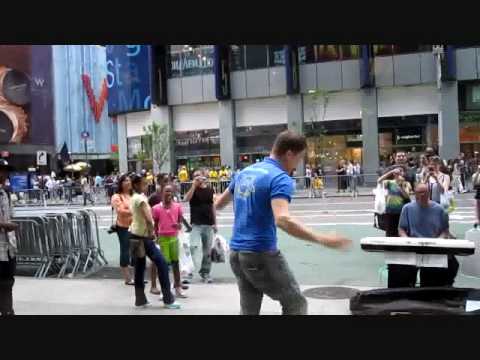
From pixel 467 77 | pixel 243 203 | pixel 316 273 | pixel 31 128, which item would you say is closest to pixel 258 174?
pixel 243 203

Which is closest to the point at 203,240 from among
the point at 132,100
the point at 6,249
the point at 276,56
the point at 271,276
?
the point at 6,249

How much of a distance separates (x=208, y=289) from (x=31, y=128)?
55.0 m

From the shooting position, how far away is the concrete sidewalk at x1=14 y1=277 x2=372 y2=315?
668 centimetres

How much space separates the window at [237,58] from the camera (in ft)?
119

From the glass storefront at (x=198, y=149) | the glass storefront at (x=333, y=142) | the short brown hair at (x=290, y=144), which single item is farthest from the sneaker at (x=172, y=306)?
the glass storefront at (x=198, y=149)

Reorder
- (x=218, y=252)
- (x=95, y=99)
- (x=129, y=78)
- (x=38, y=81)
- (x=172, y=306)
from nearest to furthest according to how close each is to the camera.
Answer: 1. (x=172, y=306)
2. (x=218, y=252)
3. (x=129, y=78)
4. (x=38, y=81)
5. (x=95, y=99)

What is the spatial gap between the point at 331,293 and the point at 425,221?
5.52 feet

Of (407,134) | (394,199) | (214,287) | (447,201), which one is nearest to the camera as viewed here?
(214,287)

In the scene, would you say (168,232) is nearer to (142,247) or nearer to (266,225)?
(142,247)

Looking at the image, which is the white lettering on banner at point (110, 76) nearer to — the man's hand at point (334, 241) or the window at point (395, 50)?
the window at point (395, 50)

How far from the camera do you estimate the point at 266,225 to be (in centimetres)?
395

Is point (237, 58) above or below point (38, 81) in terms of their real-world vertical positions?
below

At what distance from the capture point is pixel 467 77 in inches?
1240

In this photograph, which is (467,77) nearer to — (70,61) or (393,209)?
(393,209)
